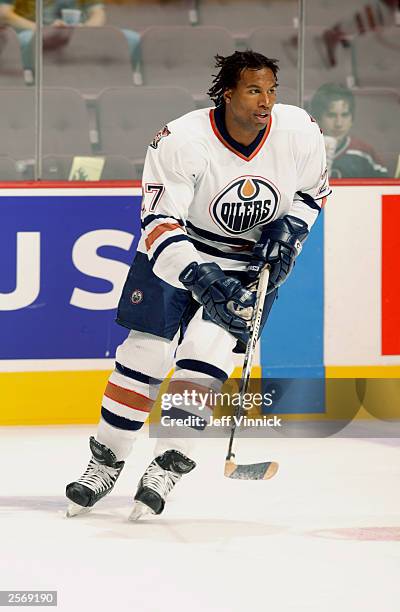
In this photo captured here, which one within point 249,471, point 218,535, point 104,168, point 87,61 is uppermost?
point 87,61

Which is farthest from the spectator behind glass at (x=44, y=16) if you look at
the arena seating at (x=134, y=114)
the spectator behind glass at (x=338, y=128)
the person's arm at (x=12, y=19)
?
the spectator behind glass at (x=338, y=128)

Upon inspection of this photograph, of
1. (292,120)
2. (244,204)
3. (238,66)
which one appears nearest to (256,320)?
(244,204)

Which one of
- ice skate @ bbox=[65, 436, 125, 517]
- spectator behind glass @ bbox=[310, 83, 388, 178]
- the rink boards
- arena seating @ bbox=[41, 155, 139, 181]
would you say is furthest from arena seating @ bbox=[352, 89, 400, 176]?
ice skate @ bbox=[65, 436, 125, 517]

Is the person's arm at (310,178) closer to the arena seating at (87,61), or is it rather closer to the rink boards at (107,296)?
the rink boards at (107,296)

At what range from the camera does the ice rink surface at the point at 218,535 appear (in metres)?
2.85

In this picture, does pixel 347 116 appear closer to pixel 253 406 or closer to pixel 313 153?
pixel 253 406

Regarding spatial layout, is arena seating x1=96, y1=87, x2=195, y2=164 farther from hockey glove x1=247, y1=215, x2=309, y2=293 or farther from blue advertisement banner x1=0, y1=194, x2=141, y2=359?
hockey glove x1=247, y1=215, x2=309, y2=293

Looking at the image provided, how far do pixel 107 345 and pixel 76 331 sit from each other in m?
0.12

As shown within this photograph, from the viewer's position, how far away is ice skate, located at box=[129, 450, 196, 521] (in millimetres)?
3545

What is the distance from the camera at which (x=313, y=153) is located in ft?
12.2

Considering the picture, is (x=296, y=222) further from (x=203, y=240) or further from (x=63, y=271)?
(x=63, y=271)

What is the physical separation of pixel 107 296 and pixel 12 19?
1046 mm

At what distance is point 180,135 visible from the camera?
3.54 meters

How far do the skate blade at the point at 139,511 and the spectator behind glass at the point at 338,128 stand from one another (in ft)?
6.72
